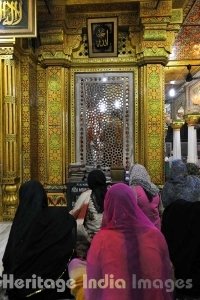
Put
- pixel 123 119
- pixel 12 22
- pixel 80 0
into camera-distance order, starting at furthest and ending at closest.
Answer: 1. pixel 123 119
2. pixel 80 0
3. pixel 12 22

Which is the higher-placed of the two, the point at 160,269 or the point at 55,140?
the point at 55,140

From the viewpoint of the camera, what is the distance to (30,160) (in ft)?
22.1

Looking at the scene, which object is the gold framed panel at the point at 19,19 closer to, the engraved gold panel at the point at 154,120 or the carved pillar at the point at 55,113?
the carved pillar at the point at 55,113

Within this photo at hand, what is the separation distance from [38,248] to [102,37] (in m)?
5.06

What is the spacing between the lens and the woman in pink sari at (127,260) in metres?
1.90

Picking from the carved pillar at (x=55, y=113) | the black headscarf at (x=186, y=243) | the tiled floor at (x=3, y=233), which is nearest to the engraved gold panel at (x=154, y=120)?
the carved pillar at (x=55, y=113)

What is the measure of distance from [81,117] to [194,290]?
488 centimetres

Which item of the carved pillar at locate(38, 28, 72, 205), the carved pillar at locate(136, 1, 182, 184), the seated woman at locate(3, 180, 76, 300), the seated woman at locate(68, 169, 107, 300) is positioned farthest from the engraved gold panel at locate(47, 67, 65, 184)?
the seated woman at locate(3, 180, 76, 300)

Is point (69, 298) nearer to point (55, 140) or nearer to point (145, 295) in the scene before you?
point (145, 295)

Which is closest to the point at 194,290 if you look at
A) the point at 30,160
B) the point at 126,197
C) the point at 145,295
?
the point at 145,295

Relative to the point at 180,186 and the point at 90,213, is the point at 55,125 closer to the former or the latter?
the point at 90,213

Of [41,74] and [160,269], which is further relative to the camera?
[41,74]

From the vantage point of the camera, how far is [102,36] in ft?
22.1

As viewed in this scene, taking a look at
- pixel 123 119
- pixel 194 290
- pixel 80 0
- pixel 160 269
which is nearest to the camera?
pixel 160 269
